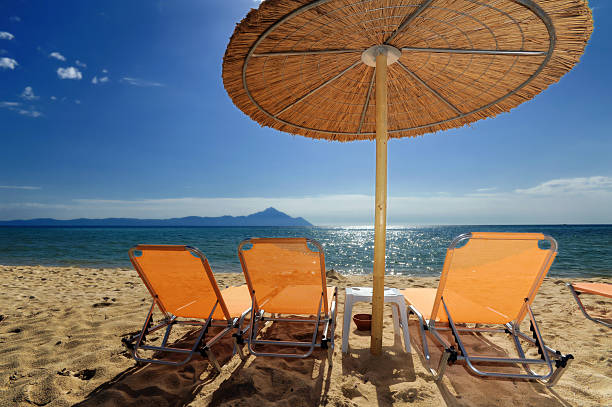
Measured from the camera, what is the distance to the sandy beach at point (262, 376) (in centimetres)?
191

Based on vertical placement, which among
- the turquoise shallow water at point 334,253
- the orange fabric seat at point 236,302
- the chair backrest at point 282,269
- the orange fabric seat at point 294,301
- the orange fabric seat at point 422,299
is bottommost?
the turquoise shallow water at point 334,253

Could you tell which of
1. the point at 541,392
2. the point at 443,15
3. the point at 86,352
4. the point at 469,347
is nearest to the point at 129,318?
the point at 86,352

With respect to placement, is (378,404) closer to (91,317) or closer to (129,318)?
(129,318)

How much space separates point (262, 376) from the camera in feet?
7.22

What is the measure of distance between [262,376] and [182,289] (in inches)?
39.7

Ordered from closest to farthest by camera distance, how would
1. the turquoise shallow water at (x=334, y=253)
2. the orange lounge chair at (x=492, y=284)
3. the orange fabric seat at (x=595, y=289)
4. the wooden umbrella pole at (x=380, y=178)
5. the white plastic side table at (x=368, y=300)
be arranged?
1. the orange lounge chair at (x=492, y=284)
2. the wooden umbrella pole at (x=380, y=178)
3. the white plastic side table at (x=368, y=300)
4. the orange fabric seat at (x=595, y=289)
5. the turquoise shallow water at (x=334, y=253)

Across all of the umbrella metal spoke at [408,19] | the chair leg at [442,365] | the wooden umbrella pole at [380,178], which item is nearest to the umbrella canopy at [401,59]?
the umbrella metal spoke at [408,19]

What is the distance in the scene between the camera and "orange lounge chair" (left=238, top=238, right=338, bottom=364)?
230cm

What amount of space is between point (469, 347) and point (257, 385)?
7.12 ft

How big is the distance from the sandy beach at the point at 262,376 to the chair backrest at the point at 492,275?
1.72ft

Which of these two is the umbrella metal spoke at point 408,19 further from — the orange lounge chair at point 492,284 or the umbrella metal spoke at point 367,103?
the orange lounge chair at point 492,284

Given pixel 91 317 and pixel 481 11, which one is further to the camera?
pixel 91 317

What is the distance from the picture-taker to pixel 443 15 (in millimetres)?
2064

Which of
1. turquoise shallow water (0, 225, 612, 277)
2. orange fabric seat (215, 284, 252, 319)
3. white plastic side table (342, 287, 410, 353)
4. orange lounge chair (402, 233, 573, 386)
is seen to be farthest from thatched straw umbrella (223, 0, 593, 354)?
turquoise shallow water (0, 225, 612, 277)
